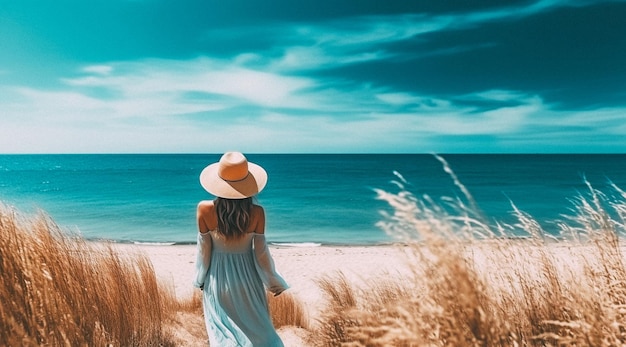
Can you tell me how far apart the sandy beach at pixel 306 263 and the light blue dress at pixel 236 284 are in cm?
360

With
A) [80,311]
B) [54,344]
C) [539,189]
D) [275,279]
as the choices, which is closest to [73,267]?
[80,311]

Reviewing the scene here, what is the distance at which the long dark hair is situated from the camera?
3.16 metres

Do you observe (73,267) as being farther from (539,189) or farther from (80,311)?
(539,189)

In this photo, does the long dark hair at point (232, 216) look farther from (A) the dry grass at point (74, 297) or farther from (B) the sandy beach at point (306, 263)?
(B) the sandy beach at point (306, 263)

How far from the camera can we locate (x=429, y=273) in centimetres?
204

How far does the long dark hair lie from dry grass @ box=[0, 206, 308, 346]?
3.31 feet

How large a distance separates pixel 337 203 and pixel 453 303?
87.0 ft

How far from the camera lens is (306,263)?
453 inches

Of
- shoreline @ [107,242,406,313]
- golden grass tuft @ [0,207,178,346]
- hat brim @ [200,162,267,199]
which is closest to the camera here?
golden grass tuft @ [0,207,178,346]

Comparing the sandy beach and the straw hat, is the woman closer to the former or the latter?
the straw hat

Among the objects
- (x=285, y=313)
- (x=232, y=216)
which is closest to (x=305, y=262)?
(x=285, y=313)

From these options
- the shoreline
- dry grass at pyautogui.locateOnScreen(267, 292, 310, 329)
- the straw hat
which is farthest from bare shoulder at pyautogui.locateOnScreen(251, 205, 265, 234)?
the shoreline

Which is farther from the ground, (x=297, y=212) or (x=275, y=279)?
(x=275, y=279)

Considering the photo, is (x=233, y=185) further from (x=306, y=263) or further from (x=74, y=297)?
(x=306, y=263)
